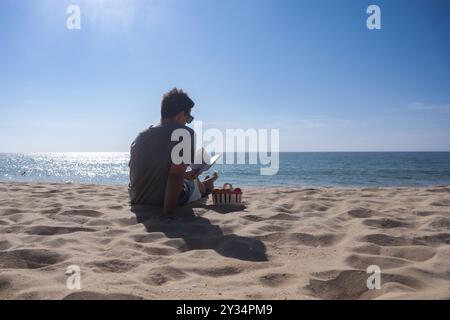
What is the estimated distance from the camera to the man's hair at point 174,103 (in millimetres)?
3979

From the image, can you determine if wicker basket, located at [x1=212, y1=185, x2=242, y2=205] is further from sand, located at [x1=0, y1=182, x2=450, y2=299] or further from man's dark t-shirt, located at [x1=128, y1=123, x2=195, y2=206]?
man's dark t-shirt, located at [x1=128, y1=123, x2=195, y2=206]

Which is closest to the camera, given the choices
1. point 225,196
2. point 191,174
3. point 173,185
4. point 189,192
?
point 173,185

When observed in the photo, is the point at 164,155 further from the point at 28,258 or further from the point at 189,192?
the point at 28,258

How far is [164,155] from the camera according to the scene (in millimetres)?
3955

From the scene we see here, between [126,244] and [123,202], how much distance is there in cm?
220

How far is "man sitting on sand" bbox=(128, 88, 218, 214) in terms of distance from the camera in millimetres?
3820

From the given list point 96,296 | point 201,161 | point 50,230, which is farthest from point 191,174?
point 96,296

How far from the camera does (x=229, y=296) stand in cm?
185

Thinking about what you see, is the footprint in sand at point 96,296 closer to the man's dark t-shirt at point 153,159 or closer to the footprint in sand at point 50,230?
the footprint in sand at point 50,230

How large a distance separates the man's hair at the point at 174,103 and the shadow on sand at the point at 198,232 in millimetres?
1151

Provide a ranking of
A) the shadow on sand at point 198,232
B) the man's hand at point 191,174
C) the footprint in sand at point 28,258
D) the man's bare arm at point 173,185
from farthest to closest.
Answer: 1. the man's hand at point 191,174
2. the man's bare arm at point 173,185
3. the shadow on sand at point 198,232
4. the footprint in sand at point 28,258

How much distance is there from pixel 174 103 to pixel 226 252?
201 cm

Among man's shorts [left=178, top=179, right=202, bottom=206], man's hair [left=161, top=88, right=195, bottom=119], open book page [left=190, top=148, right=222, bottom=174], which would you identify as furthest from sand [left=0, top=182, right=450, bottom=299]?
man's hair [left=161, top=88, right=195, bottom=119]

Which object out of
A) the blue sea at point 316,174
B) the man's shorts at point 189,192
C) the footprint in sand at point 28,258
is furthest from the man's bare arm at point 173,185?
the blue sea at point 316,174
